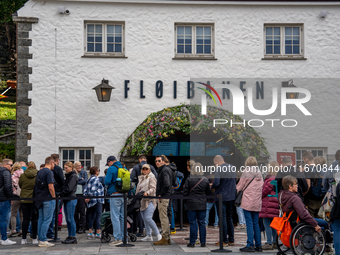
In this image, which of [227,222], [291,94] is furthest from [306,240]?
[291,94]

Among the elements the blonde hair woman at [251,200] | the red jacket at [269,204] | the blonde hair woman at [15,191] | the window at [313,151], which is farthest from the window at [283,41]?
the blonde hair woman at [15,191]

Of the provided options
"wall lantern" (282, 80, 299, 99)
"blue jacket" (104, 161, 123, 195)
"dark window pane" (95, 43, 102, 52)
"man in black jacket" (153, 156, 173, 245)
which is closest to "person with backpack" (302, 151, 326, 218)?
"man in black jacket" (153, 156, 173, 245)

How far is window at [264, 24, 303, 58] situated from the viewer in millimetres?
14148

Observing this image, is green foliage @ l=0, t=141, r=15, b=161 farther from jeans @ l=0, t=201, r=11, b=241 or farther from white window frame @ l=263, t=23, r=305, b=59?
white window frame @ l=263, t=23, r=305, b=59

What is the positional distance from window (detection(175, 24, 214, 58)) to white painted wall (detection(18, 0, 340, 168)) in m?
0.21

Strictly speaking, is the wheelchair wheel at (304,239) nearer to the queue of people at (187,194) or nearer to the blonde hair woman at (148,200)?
the queue of people at (187,194)

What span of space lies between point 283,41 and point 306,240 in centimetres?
808

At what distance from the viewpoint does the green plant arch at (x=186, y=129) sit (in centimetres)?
1324

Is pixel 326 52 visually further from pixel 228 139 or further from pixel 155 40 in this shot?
pixel 155 40

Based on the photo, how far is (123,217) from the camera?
950 cm

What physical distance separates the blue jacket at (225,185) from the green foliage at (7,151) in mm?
→ 8786

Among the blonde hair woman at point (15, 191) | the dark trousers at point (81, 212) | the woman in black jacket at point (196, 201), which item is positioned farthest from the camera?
the dark trousers at point (81, 212)

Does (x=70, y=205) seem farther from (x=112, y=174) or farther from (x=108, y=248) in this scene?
(x=108, y=248)

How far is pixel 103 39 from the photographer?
13.8m
